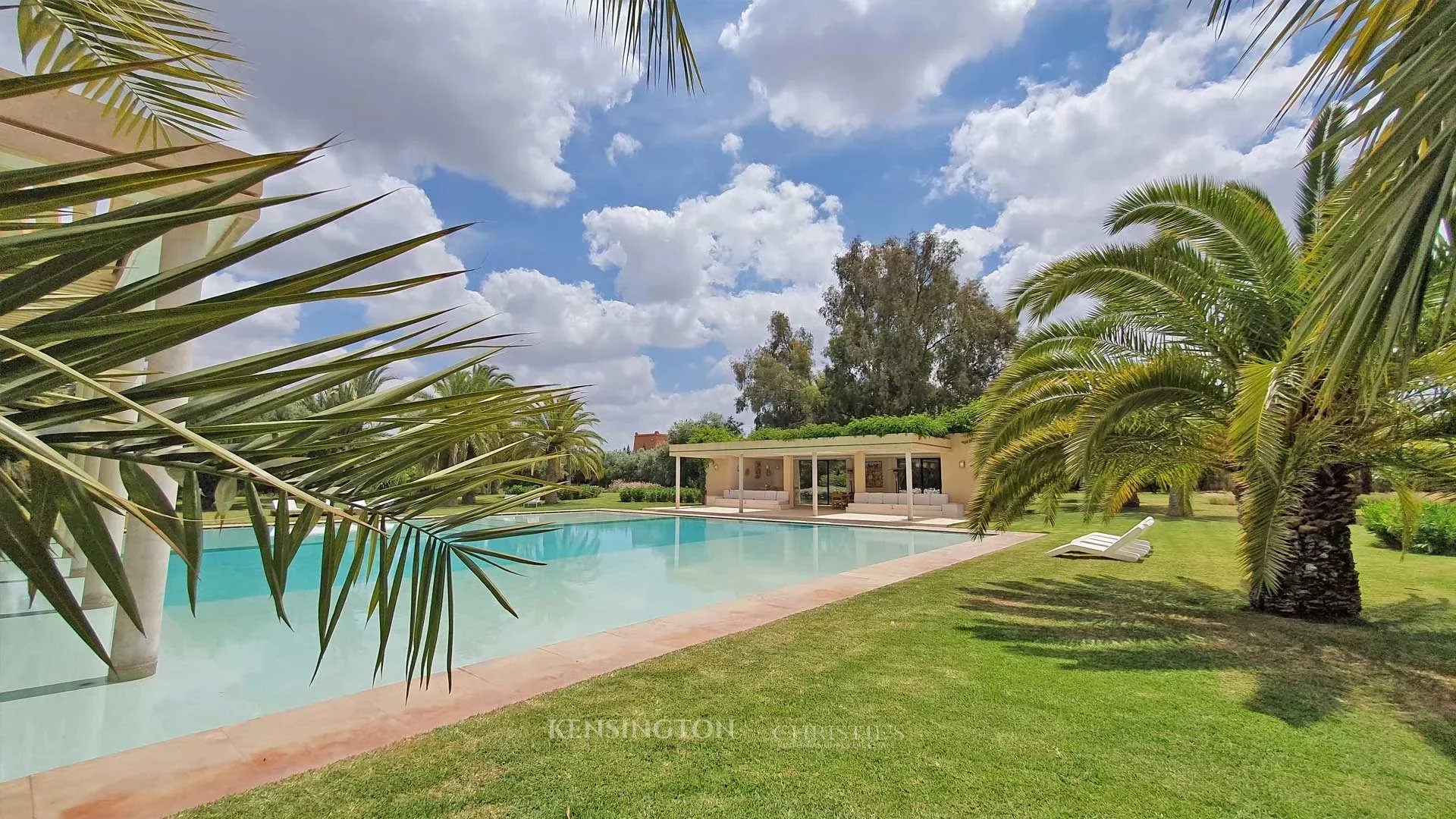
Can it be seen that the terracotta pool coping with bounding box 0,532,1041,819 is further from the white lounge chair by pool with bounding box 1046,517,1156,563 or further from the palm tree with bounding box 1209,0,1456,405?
the white lounge chair by pool with bounding box 1046,517,1156,563

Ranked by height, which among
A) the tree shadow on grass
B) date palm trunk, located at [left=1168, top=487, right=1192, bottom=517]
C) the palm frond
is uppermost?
the palm frond

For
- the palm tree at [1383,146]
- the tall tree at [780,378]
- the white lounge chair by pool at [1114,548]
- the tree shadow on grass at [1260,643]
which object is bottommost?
the tree shadow on grass at [1260,643]

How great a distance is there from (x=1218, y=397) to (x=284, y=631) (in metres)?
11.5

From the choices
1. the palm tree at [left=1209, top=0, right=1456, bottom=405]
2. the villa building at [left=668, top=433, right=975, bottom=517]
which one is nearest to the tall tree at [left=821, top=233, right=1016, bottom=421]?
the villa building at [left=668, top=433, right=975, bottom=517]

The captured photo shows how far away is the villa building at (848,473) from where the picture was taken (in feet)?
74.7

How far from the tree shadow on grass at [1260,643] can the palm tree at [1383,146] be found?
3.62 m

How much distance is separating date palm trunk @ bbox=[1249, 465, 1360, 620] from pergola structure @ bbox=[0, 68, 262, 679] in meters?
10.1

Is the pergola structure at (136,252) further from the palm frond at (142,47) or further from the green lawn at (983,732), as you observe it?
the green lawn at (983,732)

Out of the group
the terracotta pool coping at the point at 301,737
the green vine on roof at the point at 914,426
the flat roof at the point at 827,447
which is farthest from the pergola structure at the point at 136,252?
the green vine on roof at the point at 914,426

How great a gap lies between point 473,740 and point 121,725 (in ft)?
11.0

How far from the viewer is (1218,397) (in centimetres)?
718

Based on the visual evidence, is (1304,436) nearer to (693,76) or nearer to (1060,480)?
(1060,480)

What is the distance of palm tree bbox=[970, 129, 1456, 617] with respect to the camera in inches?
253

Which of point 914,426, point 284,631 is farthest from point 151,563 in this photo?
point 914,426
